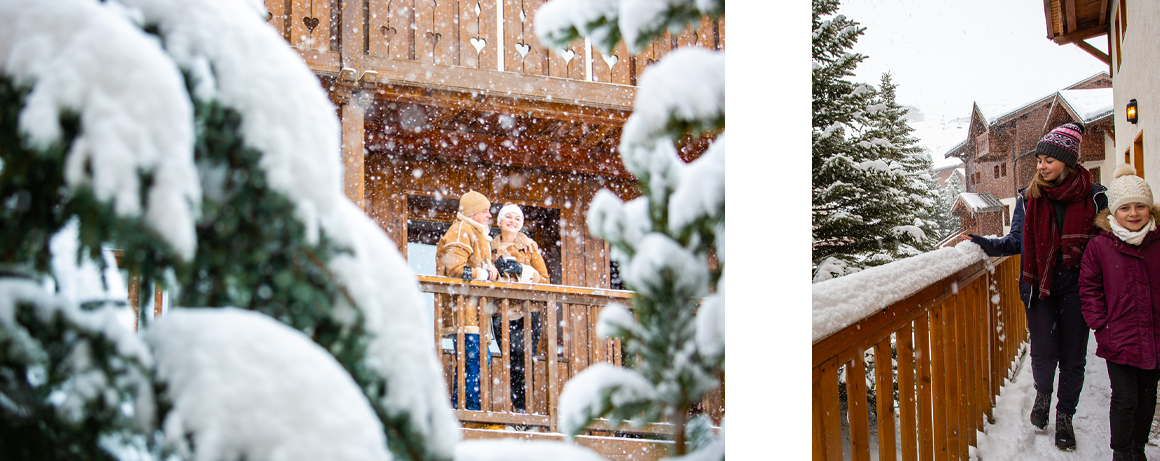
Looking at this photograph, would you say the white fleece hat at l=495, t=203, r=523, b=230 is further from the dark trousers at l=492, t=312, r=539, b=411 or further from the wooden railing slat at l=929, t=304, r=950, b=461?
the wooden railing slat at l=929, t=304, r=950, b=461

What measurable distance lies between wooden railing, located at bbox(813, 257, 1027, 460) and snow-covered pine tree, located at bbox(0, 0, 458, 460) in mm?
966

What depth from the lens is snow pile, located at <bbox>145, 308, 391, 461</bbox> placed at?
23.5 inches

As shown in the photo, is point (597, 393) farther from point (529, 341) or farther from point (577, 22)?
point (577, 22)

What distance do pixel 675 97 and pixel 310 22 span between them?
2.04 ft

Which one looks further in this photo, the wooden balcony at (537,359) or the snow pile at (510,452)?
the wooden balcony at (537,359)

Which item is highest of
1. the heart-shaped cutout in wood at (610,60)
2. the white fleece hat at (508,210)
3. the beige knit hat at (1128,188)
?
the heart-shaped cutout in wood at (610,60)

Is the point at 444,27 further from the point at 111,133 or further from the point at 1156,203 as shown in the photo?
the point at 1156,203

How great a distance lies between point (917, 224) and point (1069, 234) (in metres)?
0.34

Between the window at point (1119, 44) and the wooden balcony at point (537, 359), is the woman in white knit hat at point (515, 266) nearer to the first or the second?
the wooden balcony at point (537, 359)

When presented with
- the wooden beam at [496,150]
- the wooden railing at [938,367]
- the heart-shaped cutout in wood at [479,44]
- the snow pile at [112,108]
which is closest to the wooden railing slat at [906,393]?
the wooden railing at [938,367]

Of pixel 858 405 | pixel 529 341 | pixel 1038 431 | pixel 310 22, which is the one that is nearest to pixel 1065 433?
pixel 1038 431

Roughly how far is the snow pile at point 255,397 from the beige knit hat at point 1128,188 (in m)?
1.42

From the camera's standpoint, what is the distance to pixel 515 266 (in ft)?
4.29

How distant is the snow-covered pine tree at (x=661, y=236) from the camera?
114cm
